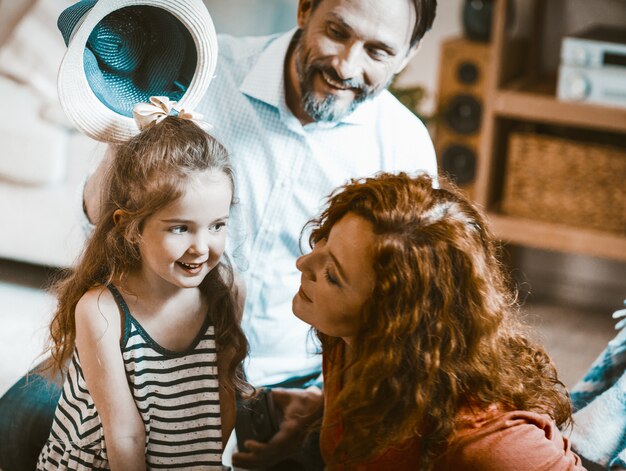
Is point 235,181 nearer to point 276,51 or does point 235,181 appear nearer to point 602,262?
point 276,51

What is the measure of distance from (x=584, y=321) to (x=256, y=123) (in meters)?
1.41

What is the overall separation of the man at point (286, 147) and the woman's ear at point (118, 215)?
7.4 inches

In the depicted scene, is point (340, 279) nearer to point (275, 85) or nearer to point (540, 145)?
point (275, 85)

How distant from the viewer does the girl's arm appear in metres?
0.87

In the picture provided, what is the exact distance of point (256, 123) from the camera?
3.59ft

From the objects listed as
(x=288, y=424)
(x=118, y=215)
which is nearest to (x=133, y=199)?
(x=118, y=215)

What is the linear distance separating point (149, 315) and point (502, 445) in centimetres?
39

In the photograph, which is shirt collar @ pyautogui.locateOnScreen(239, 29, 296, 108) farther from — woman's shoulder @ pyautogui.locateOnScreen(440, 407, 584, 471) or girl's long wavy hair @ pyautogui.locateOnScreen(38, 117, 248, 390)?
woman's shoulder @ pyautogui.locateOnScreen(440, 407, 584, 471)

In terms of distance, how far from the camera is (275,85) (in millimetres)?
1092

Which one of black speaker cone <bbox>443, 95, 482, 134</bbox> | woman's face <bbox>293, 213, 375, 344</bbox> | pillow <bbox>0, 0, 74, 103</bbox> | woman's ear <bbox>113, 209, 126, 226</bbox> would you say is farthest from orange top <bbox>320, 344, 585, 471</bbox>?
black speaker cone <bbox>443, 95, 482, 134</bbox>

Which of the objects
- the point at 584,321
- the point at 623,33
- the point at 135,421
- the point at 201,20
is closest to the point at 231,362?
the point at 135,421

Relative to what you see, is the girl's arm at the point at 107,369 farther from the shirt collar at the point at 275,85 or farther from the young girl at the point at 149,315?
the shirt collar at the point at 275,85

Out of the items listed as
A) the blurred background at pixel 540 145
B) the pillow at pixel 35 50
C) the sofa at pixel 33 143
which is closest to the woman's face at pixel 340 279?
the sofa at pixel 33 143

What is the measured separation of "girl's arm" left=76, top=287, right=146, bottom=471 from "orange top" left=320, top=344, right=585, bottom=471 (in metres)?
0.26
